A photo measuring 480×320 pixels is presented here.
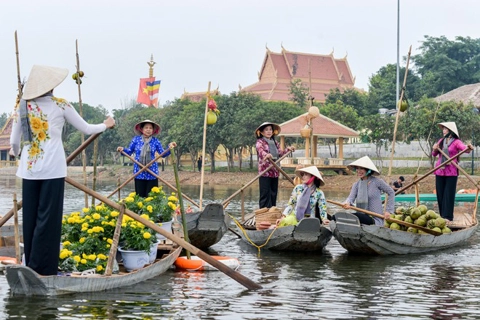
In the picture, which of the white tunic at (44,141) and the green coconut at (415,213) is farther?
the green coconut at (415,213)

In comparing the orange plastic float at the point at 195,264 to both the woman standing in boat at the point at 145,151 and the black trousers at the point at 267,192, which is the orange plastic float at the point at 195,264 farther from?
the black trousers at the point at 267,192

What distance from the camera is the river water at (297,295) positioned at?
5.95 m

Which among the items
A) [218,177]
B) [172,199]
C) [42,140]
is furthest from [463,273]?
[218,177]

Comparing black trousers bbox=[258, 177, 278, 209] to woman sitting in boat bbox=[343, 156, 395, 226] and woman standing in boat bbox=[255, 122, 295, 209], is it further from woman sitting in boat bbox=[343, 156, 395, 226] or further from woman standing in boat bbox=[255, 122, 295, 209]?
woman sitting in boat bbox=[343, 156, 395, 226]

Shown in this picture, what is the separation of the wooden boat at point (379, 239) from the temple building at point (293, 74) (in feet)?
137

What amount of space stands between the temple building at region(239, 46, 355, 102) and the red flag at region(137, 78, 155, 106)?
14482 mm

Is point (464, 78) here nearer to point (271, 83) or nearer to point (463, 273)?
point (271, 83)

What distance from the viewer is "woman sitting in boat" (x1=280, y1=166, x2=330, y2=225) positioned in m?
9.20

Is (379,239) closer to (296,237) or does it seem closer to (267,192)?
(296,237)

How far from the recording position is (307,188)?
30.3 ft

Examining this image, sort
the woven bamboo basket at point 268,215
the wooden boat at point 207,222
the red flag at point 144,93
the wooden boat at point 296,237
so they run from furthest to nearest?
the red flag at point 144,93
the woven bamboo basket at point 268,215
the wooden boat at point 207,222
the wooden boat at point 296,237

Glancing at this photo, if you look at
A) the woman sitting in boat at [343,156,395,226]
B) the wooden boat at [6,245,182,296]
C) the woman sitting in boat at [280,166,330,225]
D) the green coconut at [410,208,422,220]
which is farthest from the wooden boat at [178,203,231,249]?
the wooden boat at [6,245,182,296]

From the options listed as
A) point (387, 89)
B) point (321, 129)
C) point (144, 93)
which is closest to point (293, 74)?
point (387, 89)

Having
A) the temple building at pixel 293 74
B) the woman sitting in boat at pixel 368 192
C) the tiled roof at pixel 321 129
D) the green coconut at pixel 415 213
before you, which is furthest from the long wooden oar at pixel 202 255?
the temple building at pixel 293 74
